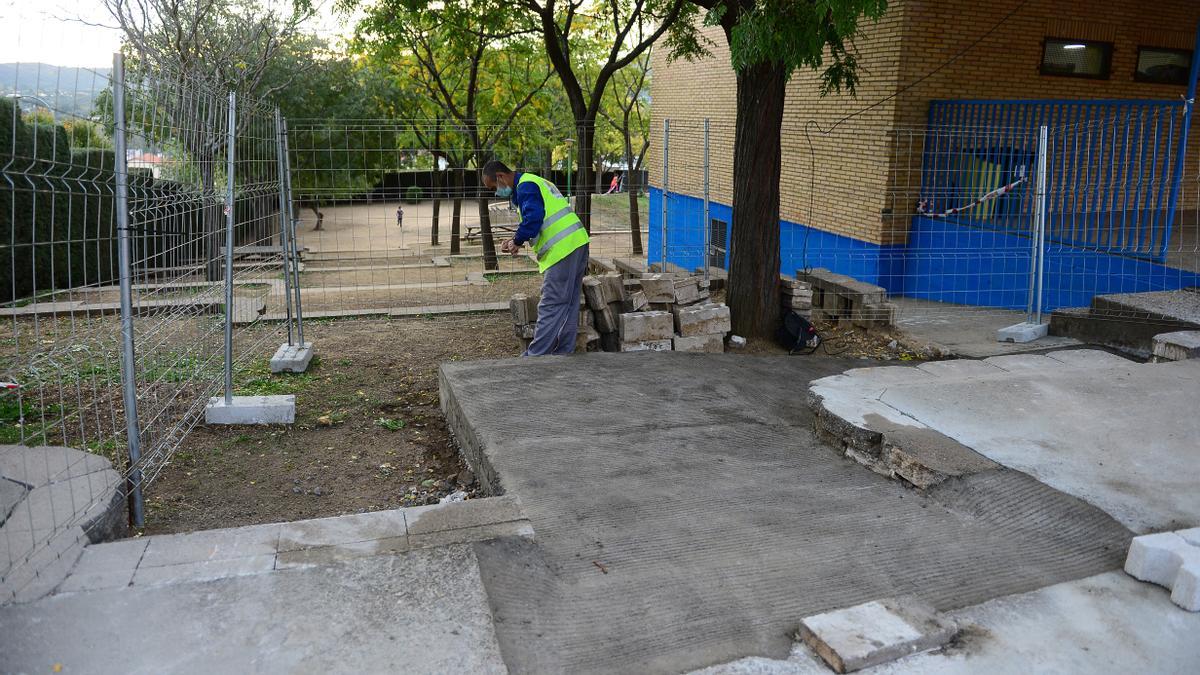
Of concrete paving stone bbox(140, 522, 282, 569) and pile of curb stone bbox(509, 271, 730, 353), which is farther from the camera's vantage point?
pile of curb stone bbox(509, 271, 730, 353)

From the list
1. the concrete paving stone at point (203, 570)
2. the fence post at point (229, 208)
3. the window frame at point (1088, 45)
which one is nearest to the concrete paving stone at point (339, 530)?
the concrete paving stone at point (203, 570)

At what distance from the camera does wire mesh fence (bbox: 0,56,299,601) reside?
11.7ft

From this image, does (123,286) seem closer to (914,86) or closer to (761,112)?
(761,112)

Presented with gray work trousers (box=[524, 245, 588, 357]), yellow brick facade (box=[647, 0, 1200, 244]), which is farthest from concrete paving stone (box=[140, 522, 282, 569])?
yellow brick facade (box=[647, 0, 1200, 244])

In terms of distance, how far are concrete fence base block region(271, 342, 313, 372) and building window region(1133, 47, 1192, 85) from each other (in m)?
13.7

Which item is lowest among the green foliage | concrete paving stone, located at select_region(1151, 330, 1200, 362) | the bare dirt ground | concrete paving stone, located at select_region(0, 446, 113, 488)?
the bare dirt ground

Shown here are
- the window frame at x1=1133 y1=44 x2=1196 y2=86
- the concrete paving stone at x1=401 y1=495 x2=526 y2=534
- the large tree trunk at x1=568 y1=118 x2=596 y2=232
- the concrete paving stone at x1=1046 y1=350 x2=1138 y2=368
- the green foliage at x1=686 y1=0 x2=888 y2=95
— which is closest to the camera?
the concrete paving stone at x1=401 y1=495 x2=526 y2=534

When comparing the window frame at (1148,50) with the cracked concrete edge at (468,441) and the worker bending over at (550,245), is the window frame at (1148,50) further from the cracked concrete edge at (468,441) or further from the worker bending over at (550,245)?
the cracked concrete edge at (468,441)

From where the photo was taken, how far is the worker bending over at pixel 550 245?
24.5ft

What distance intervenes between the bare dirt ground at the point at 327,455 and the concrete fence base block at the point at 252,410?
0.09 metres

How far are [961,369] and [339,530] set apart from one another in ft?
14.8

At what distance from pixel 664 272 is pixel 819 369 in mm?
2396

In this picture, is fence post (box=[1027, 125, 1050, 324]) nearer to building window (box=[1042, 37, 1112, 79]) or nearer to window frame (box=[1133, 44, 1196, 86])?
building window (box=[1042, 37, 1112, 79])

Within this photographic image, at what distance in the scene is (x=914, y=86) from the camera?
1227 cm
